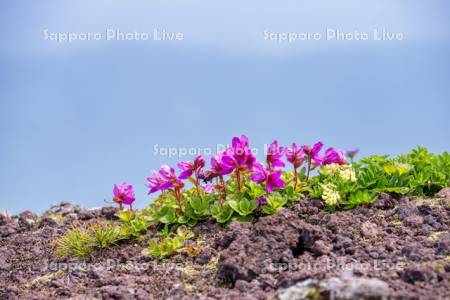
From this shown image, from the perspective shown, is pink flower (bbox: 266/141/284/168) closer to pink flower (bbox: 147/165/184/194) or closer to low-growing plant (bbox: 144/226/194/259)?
pink flower (bbox: 147/165/184/194)

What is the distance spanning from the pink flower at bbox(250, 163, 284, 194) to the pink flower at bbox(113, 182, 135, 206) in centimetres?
162

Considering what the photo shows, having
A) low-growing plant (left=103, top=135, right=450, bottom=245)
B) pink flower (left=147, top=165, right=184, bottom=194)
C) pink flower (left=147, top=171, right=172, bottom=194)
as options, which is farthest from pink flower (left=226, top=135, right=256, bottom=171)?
pink flower (left=147, top=171, right=172, bottom=194)

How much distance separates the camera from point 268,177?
6.71 meters

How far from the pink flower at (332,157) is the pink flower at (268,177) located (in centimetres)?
86

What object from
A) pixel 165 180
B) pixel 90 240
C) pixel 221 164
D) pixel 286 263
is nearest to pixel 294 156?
pixel 221 164

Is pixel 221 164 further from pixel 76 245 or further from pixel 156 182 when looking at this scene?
pixel 76 245

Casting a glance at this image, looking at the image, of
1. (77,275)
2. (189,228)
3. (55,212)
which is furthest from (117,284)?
(55,212)

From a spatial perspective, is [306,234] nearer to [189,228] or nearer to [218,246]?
[218,246]

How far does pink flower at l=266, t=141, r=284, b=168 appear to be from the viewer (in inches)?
268

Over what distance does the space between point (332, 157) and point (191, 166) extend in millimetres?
1680

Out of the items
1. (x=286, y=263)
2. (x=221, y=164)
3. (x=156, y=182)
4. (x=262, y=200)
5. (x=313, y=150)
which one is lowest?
(x=286, y=263)

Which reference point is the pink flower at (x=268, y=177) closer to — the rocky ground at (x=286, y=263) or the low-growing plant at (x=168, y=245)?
the rocky ground at (x=286, y=263)

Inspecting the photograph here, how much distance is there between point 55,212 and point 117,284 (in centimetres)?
406

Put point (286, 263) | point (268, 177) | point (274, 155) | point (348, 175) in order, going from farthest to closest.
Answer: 1. point (348, 175)
2. point (274, 155)
3. point (268, 177)
4. point (286, 263)
